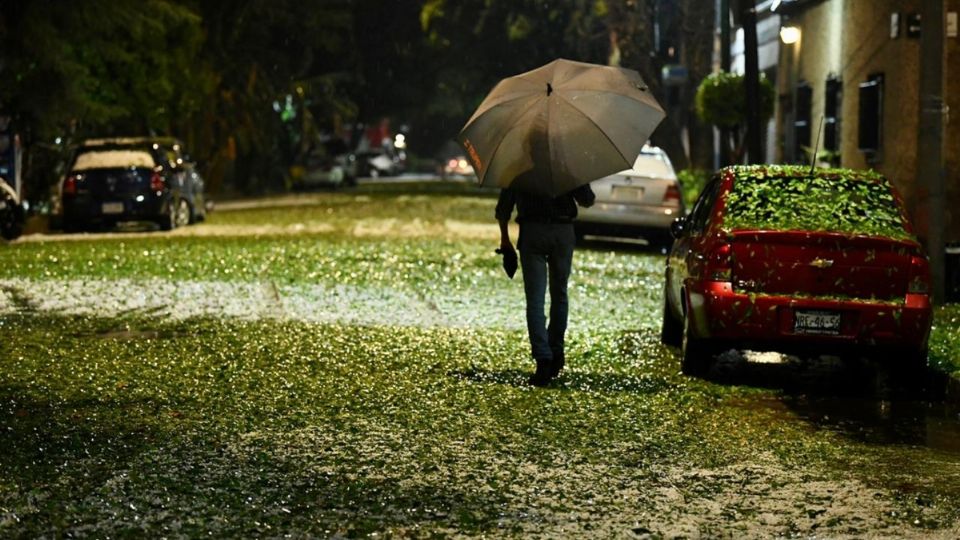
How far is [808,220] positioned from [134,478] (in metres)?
5.59

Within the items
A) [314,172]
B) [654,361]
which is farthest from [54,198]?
[314,172]

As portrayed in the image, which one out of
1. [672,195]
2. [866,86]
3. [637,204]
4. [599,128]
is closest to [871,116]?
[866,86]

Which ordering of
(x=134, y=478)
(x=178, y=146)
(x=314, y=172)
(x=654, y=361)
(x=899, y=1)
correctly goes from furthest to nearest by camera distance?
(x=314, y=172)
(x=178, y=146)
(x=899, y=1)
(x=654, y=361)
(x=134, y=478)

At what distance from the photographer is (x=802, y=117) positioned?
104ft

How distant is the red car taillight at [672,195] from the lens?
2595cm

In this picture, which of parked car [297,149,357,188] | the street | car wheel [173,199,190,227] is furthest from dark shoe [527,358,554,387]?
parked car [297,149,357,188]

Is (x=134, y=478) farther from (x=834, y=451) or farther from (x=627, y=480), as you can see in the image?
(x=834, y=451)

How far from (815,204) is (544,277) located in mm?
2037

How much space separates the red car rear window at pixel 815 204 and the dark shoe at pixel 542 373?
1613mm

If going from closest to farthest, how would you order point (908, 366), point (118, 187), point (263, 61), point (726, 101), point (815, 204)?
point (908, 366), point (815, 204), point (726, 101), point (118, 187), point (263, 61)

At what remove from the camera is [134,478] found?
27.1 feet

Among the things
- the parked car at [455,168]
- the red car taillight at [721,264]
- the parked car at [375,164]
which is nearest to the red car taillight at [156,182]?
the red car taillight at [721,264]

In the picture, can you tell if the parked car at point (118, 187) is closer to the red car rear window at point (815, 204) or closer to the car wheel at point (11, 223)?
the car wheel at point (11, 223)

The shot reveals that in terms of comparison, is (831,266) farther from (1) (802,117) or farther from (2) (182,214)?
(2) (182,214)
